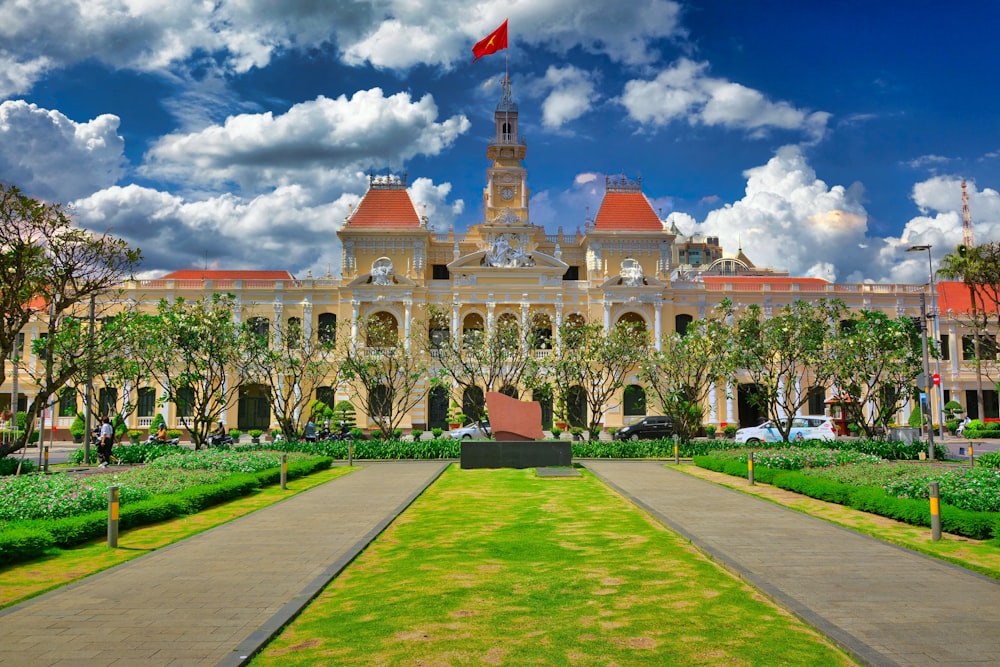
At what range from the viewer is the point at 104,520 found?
1353 cm

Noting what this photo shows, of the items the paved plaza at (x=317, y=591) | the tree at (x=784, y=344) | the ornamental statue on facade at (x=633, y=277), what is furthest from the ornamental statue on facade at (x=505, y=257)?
the paved plaza at (x=317, y=591)

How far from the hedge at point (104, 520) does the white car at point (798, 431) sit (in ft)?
81.4

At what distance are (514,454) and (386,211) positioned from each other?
3196cm

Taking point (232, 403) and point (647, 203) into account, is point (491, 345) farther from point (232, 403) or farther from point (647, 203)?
point (647, 203)

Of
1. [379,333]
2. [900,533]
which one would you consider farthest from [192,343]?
[900,533]

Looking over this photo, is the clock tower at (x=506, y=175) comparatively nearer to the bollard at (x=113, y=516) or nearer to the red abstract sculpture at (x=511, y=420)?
the red abstract sculpture at (x=511, y=420)

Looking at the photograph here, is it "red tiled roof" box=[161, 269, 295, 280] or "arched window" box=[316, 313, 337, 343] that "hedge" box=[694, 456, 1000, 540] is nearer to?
"arched window" box=[316, 313, 337, 343]

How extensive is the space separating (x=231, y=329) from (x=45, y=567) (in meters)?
21.9

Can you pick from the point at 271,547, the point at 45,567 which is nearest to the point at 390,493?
the point at 271,547

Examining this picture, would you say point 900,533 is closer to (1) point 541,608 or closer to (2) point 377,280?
(1) point 541,608

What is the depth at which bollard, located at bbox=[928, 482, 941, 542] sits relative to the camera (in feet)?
41.6

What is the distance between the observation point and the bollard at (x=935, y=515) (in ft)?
41.6

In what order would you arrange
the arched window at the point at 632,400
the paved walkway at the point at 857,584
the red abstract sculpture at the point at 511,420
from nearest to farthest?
the paved walkway at the point at 857,584 < the red abstract sculpture at the point at 511,420 < the arched window at the point at 632,400

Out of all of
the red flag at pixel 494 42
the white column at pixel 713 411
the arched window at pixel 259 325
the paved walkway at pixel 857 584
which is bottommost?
the paved walkway at pixel 857 584
